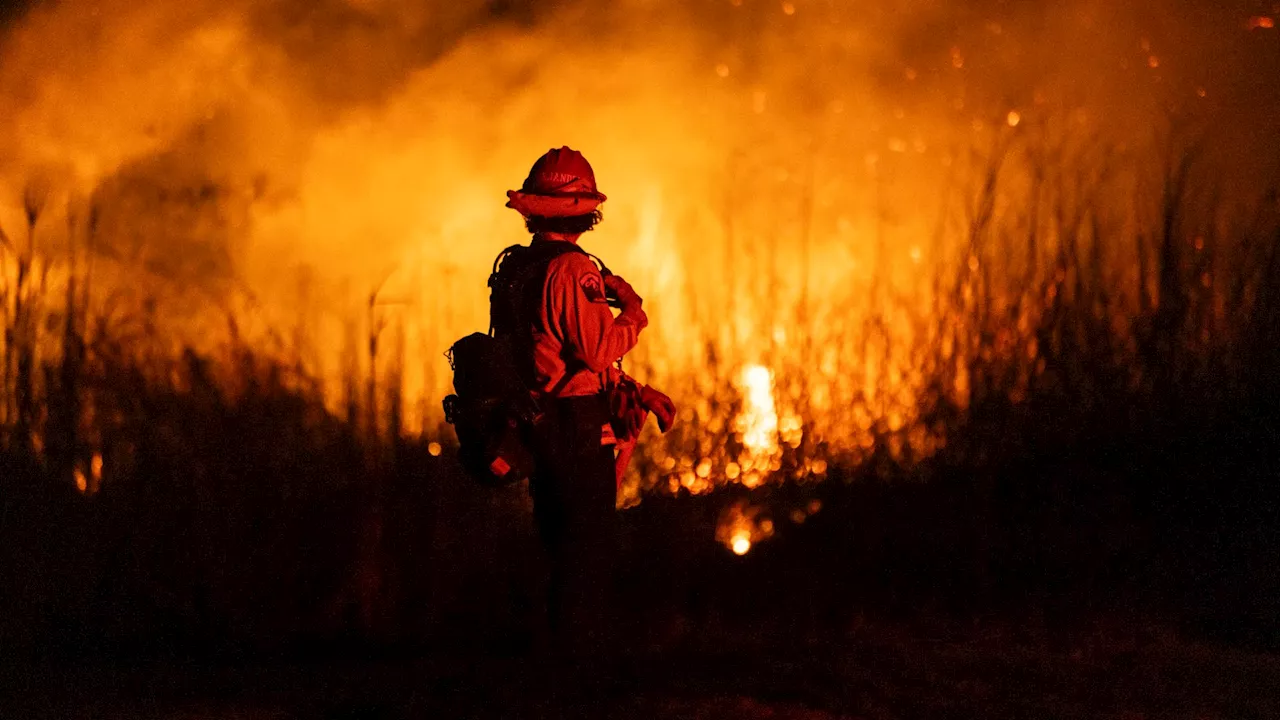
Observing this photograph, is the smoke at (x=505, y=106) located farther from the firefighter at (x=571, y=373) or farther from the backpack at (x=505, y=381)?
the backpack at (x=505, y=381)

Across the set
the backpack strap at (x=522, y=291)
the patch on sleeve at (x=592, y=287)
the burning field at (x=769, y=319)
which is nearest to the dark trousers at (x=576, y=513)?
the backpack strap at (x=522, y=291)

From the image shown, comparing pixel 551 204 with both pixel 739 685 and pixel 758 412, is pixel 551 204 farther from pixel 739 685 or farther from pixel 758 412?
pixel 758 412

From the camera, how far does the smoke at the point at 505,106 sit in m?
8.38

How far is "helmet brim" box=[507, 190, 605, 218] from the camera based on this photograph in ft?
16.3

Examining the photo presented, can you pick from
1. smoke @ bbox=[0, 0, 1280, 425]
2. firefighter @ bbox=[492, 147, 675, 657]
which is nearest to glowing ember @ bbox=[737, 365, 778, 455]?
smoke @ bbox=[0, 0, 1280, 425]

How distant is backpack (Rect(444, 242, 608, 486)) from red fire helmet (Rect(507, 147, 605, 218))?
144 millimetres

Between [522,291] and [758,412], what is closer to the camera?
[522,291]

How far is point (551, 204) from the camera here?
4988mm

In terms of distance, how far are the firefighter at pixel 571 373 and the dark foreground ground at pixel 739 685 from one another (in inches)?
14.0

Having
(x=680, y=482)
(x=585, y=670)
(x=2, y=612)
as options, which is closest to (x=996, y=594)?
(x=680, y=482)

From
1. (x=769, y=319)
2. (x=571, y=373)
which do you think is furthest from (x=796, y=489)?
(x=571, y=373)

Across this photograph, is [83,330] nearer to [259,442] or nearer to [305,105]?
[259,442]

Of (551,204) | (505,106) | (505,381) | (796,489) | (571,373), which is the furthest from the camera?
(505,106)

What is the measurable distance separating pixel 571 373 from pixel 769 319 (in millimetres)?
2684
